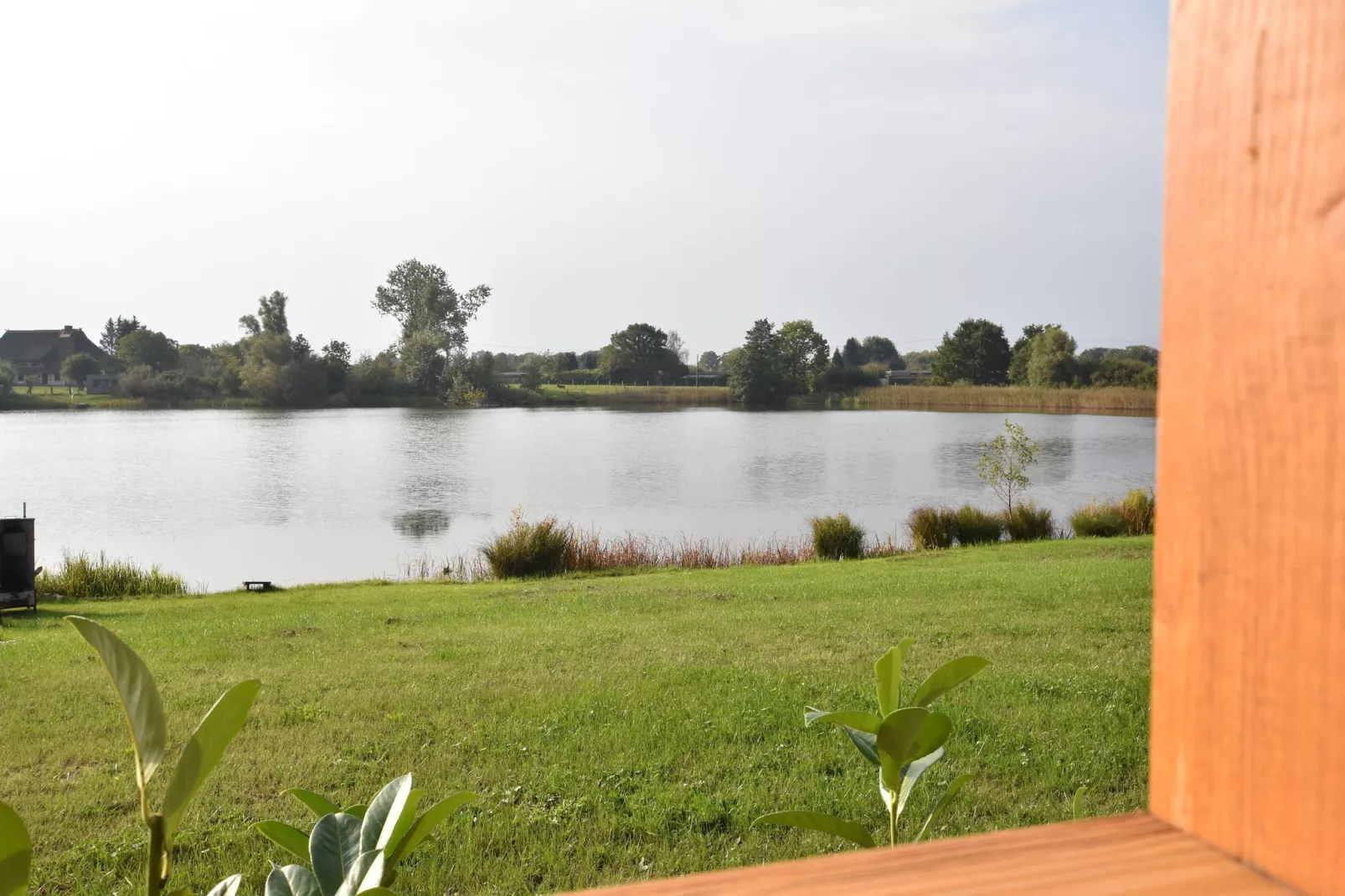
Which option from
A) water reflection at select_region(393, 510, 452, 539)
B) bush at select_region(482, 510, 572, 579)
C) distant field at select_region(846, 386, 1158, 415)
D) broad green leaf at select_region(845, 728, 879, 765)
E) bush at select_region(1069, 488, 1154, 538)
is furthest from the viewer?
distant field at select_region(846, 386, 1158, 415)

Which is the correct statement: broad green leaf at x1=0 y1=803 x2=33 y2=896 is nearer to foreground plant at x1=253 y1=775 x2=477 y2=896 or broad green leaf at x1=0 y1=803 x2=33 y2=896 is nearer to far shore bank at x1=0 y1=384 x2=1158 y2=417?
foreground plant at x1=253 y1=775 x2=477 y2=896

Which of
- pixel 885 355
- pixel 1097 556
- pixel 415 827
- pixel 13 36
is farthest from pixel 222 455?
pixel 885 355

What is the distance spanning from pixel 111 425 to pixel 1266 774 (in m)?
49.9

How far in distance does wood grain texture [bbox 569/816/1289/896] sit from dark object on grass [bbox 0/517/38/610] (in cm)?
962

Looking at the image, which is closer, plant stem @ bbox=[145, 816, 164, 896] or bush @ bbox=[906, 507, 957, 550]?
plant stem @ bbox=[145, 816, 164, 896]

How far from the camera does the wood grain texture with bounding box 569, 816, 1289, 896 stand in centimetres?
35

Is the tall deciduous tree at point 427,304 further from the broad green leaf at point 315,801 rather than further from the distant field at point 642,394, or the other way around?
the broad green leaf at point 315,801

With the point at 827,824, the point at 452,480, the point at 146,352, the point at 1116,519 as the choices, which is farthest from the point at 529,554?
the point at 146,352

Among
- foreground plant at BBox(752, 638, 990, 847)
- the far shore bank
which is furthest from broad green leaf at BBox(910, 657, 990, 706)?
the far shore bank

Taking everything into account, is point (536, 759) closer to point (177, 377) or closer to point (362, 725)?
point (362, 725)

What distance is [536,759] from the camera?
3.93 m

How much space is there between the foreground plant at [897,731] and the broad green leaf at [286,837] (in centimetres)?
41

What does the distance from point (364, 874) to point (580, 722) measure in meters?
3.93

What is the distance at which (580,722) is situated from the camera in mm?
4414
